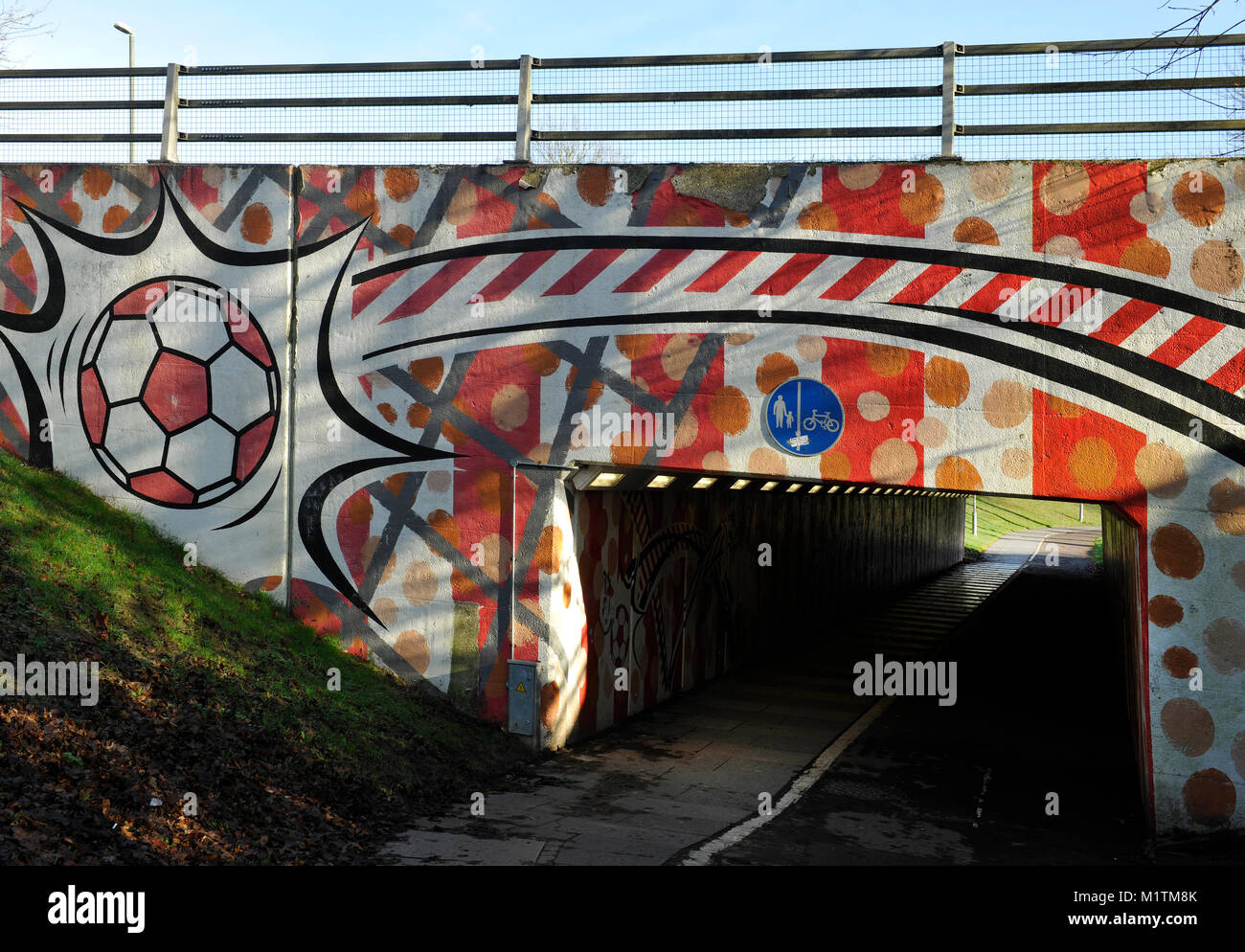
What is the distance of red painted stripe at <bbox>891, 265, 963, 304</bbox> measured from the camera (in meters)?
11.2

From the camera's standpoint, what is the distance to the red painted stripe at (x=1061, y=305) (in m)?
10.8

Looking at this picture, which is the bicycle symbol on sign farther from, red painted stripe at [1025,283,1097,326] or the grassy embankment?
the grassy embankment

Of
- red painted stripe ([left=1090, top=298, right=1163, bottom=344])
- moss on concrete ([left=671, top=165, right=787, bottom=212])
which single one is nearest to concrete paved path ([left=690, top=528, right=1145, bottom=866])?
red painted stripe ([left=1090, top=298, right=1163, bottom=344])

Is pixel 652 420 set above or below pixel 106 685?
above

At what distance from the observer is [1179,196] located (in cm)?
1052

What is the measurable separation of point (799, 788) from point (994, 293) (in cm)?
576

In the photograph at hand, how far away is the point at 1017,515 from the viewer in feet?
258

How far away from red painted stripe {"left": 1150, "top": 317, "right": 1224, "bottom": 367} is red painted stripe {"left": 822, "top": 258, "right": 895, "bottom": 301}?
2775mm

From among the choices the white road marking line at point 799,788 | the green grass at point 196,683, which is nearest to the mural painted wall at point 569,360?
→ the green grass at point 196,683

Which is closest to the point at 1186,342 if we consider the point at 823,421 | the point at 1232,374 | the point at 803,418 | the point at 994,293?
the point at 1232,374

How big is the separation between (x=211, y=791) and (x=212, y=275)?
23.3 feet

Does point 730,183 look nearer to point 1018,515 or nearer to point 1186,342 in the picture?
point 1186,342

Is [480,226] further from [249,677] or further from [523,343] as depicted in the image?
[249,677]
